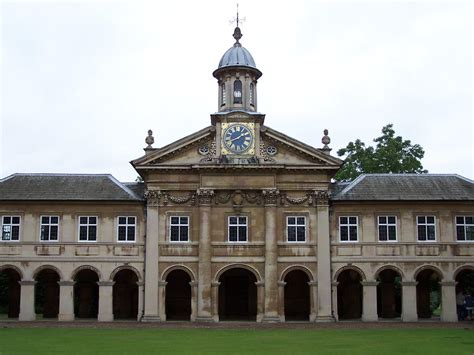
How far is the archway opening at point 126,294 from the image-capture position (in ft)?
169

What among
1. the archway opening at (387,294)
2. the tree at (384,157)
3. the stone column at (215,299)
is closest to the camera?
the stone column at (215,299)

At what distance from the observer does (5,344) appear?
2895cm

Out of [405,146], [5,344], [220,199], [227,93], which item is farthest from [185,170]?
[405,146]

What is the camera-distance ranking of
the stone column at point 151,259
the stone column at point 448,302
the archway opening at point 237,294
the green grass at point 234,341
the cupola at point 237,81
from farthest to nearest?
the cupola at point 237,81, the archway opening at point 237,294, the stone column at point 448,302, the stone column at point 151,259, the green grass at point 234,341

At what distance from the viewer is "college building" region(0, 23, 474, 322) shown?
1871 inches

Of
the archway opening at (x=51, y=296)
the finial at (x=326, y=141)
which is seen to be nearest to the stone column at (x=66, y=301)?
the archway opening at (x=51, y=296)

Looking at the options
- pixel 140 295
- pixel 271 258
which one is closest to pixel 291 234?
pixel 271 258

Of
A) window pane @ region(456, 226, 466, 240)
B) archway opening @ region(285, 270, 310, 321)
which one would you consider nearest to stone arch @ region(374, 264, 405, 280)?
window pane @ region(456, 226, 466, 240)

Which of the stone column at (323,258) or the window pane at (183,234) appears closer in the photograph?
the stone column at (323,258)

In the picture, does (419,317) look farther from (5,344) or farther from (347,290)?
(5,344)

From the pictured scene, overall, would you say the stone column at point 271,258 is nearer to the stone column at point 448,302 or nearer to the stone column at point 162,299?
the stone column at point 162,299

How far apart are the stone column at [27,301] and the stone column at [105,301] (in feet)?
14.6

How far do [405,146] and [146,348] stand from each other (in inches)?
1824

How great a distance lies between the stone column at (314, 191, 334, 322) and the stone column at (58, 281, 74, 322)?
16.3 metres
